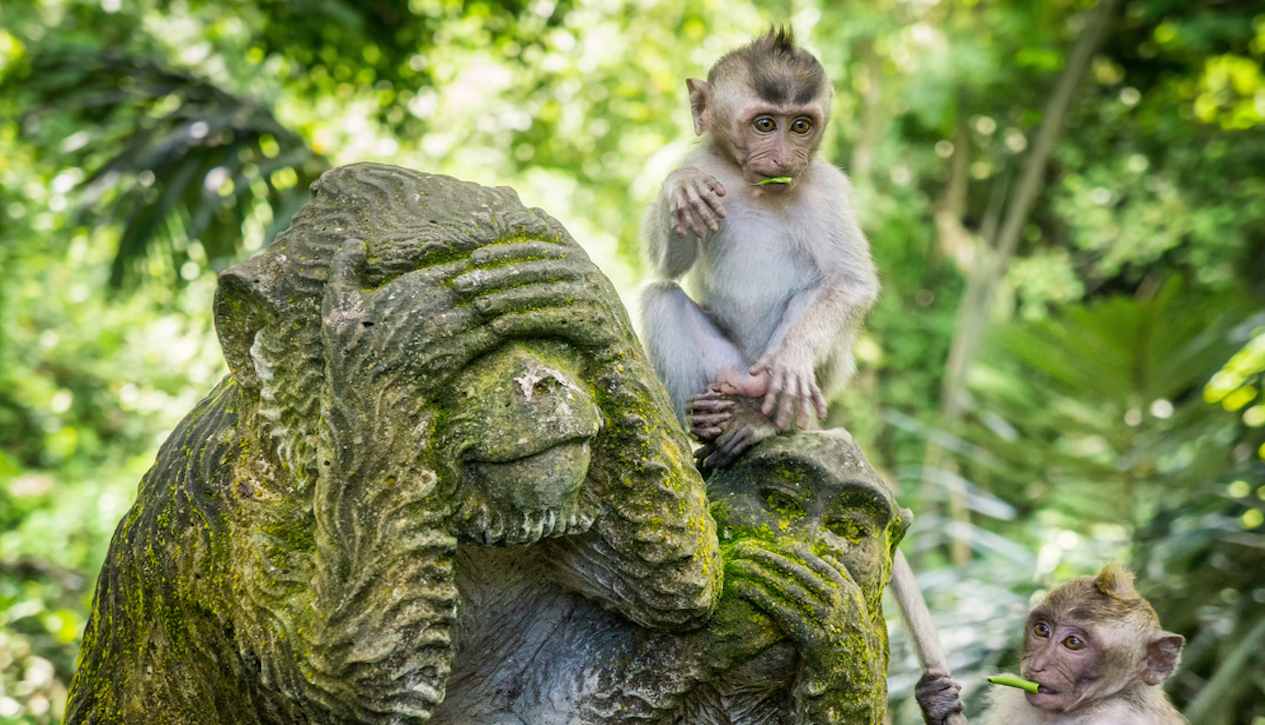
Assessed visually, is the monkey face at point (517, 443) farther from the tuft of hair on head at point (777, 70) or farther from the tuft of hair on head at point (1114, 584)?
the tuft of hair on head at point (1114, 584)

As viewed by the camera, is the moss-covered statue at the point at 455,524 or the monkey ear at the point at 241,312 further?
the monkey ear at the point at 241,312

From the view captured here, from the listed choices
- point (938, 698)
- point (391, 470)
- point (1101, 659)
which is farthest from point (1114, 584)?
point (391, 470)

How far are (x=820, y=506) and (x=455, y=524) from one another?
2.41ft

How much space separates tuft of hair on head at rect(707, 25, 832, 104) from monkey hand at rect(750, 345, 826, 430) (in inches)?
33.5

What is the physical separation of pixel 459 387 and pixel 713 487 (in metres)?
0.74

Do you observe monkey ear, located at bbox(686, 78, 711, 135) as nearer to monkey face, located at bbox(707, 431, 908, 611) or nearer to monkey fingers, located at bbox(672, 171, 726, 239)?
monkey fingers, located at bbox(672, 171, 726, 239)

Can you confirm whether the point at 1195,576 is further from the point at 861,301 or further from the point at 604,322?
the point at 604,322

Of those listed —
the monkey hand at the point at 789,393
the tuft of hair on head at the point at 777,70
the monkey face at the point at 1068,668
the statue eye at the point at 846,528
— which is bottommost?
the monkey face at the point at 1068,668

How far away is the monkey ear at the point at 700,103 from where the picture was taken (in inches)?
124

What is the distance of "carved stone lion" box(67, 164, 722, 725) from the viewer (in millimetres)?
1547

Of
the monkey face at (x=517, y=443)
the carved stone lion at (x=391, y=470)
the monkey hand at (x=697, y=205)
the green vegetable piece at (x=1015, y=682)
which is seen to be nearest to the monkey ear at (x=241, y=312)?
the carved stone lion at (x=391, y=470)

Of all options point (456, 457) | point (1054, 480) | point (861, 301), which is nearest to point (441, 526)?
point (456, 457)

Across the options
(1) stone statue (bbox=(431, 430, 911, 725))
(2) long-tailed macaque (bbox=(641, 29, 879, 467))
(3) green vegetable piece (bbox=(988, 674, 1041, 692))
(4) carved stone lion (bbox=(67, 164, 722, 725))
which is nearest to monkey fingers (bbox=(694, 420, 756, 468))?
(1) stone statue (bbox=(431, 430, 911, 725))

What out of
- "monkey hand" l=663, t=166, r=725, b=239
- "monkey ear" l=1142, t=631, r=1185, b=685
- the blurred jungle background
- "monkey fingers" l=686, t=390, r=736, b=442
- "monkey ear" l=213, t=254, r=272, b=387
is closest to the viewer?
"monkey ear" l=213, t=254, r=272, b=387
